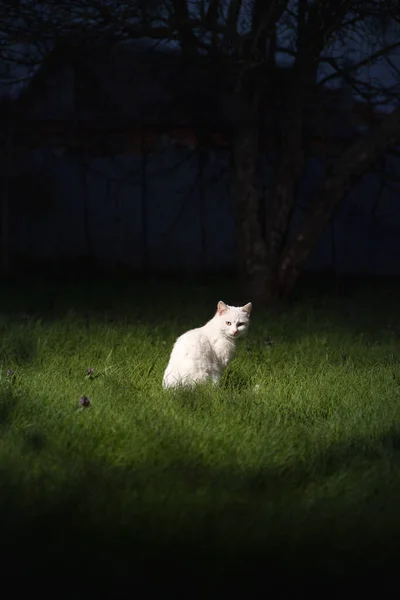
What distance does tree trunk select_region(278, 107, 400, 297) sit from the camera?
8.29 meters

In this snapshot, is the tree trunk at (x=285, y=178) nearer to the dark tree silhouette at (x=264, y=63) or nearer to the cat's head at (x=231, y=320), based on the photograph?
the dark tree silhouette at (x=264, y=63)

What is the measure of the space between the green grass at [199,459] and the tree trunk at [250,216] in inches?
88.8

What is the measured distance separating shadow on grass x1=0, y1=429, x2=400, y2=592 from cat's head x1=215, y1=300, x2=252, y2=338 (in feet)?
4.99

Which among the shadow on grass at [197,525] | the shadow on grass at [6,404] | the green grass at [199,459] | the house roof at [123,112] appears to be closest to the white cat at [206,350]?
the green grass at [199,459]

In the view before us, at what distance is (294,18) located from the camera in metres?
8.13

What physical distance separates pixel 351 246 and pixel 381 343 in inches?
253

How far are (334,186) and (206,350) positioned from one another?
428cm

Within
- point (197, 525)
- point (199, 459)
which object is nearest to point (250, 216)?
point (199, 459)

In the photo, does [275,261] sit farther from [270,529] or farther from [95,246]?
[270,529]

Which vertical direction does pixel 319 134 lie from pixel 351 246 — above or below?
above

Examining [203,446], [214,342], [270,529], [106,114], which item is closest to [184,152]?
[106,114]

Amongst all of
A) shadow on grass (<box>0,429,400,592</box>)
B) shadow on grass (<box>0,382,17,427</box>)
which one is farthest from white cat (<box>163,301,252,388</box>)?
shadow on grass (<box>0,429,400,592</box>)

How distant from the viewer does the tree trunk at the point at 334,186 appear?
27.2 ft

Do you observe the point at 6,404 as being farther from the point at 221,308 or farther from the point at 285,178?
the point at 285,178
